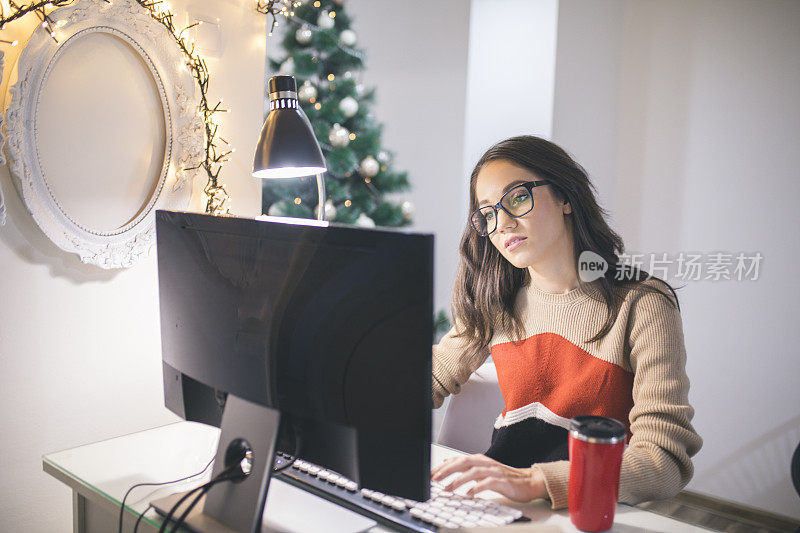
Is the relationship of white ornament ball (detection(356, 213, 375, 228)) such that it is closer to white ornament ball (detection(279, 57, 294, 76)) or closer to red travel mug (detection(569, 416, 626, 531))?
white ornament ball (detection(279, 57, 294, 76))

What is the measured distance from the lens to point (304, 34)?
2.83 meters

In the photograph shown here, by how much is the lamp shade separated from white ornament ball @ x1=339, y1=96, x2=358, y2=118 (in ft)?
4.54

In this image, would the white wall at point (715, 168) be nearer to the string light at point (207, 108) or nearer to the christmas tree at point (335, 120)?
the christmas tree at point (335, 120)

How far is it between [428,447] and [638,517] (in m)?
0.41

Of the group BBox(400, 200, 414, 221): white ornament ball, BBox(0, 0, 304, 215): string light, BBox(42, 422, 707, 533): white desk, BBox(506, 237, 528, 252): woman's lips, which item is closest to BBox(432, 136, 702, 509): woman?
BBox(506, 237, 528, 252): woman's lips

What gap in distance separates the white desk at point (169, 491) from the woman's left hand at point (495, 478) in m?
0.03

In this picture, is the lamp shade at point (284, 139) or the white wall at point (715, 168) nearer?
the lamp shade at point (284, 139)

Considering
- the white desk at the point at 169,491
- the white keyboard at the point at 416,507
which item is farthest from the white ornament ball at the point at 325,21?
the white keyboard at the point at 416,507

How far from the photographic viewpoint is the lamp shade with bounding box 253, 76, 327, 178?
1.47 meters

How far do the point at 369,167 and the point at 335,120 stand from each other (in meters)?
0.26

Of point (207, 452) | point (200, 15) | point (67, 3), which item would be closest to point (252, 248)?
point (207, 452)

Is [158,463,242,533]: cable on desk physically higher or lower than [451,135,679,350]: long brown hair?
lower

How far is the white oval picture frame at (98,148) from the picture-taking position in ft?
4.42

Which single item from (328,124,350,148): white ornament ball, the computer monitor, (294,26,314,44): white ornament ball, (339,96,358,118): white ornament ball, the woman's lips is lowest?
the computer monitor
